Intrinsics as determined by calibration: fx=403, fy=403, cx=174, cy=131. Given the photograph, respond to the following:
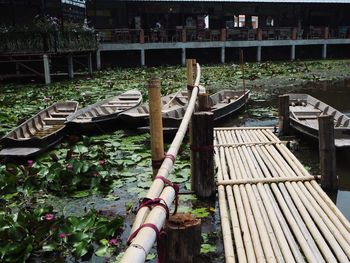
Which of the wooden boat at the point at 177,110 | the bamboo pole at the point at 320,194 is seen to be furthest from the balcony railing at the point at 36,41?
the bamboo pole at the point at 320,194

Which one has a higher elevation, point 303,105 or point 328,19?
point 328,19

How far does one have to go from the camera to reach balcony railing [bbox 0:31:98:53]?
14.8 metres

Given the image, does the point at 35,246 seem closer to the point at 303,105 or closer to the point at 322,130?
the point at 322,130

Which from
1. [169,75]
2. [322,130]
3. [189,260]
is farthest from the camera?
[169,75]

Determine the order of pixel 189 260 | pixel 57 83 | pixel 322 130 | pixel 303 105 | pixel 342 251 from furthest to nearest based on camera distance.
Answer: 1. pixel 57 83
2. pixel 303 105
3. pixel 322 130
4. pixel 342 251
5. pixel 189 260

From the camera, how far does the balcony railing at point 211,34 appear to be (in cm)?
2222

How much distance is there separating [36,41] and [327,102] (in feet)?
35.2

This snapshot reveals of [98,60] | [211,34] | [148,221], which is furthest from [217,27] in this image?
[148,221]

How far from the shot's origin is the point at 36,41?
15219 mm

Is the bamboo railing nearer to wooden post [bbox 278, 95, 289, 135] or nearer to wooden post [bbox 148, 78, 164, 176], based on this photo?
wooden post [bbox 148, 78, 164, 176]

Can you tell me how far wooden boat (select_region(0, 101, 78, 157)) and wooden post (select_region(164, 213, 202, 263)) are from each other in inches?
193

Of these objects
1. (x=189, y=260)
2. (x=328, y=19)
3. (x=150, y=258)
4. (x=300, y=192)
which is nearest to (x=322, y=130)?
(x=300, y=192)

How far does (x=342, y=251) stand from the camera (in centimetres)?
366

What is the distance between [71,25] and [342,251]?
51.9 feet
